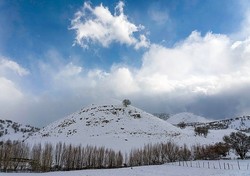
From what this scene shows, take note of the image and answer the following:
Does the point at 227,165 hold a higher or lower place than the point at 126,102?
lower

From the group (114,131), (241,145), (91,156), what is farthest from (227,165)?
(114,131)

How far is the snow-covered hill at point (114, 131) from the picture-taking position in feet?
369

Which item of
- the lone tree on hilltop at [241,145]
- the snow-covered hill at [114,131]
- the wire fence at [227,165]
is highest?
the snow-covered hill at [114,131]

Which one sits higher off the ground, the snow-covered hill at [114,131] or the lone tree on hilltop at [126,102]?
the lone tree on hilltop at [126,102]

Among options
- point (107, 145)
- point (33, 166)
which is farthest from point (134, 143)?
point (33, 166)

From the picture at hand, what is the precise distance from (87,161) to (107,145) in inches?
887

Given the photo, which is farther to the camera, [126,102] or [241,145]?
[126,102]

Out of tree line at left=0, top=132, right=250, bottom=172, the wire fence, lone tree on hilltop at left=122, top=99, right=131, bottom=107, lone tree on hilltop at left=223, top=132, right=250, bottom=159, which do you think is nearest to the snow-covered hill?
lone tree on hilltop at left=122, top=99, right=131, bottom=107

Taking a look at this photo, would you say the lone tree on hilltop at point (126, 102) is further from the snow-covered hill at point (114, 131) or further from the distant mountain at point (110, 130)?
the snow-covered hill at point (114, 131)

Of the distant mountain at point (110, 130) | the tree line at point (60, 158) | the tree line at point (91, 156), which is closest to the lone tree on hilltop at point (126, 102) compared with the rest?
the distant mountain at point (110, 130)

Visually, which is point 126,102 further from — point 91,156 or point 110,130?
point 91,156

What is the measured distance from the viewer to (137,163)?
281 ft

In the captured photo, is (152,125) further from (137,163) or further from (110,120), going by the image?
(137,163)

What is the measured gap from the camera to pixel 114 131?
124 m
